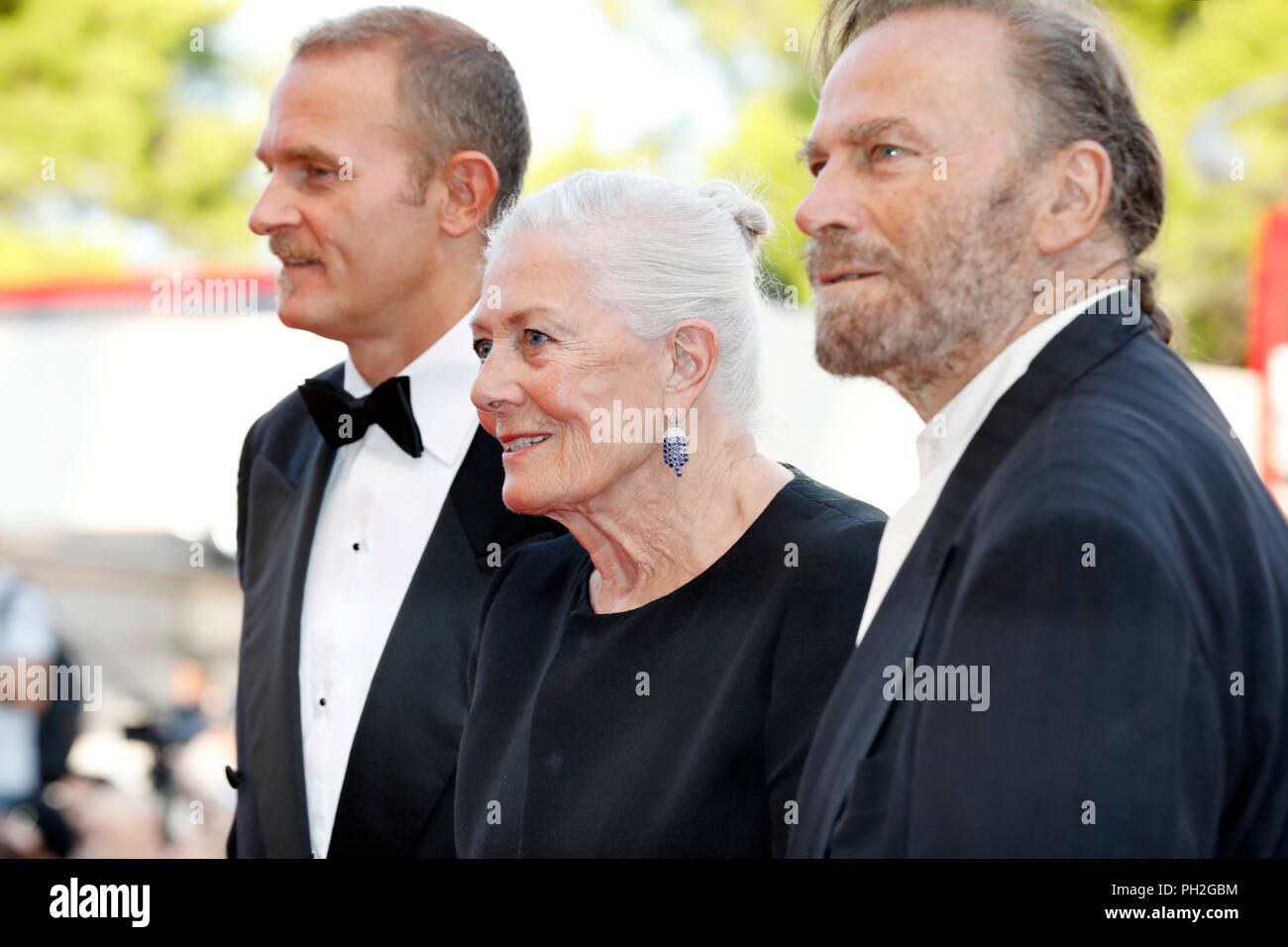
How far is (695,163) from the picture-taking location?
54.1ft

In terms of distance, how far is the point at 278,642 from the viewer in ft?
9.14

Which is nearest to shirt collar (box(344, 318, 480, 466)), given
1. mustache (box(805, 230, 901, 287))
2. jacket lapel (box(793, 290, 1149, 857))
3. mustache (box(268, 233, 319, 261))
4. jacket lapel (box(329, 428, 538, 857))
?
jacket lapel (box(329, 428, 538, 857))

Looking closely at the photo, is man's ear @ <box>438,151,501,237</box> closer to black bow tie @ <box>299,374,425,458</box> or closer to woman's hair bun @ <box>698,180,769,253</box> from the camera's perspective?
black bow tie @ <box>299,374,425,458</box>

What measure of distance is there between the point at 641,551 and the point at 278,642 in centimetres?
90

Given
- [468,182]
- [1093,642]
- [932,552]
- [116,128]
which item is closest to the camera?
[1093,642]

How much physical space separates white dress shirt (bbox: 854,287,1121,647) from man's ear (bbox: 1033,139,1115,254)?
0.11 metres

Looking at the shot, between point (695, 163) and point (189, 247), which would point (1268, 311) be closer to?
point (695, 163)

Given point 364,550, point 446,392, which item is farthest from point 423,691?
point 446,392

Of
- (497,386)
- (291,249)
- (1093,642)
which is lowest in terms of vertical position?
(1093,642)

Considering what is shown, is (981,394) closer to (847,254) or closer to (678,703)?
(847,254)

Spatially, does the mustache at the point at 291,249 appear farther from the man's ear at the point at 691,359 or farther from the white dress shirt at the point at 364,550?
the man's ear at the point at 691,359

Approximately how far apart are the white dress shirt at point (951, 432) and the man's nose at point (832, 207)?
27 cm
